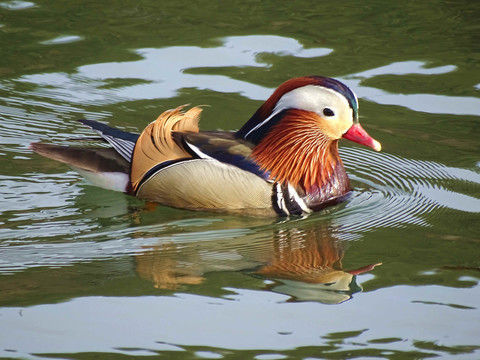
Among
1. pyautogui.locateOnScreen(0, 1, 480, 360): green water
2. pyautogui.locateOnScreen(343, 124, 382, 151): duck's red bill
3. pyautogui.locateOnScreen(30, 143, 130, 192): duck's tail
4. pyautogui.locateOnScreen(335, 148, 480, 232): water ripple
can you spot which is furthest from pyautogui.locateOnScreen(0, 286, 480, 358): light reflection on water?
pyautogui.locateOnScreen(30, 143, 130, 192): duck's tail

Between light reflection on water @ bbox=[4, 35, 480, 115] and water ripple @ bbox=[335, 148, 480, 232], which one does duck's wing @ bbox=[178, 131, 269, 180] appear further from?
light reflection on water @ bbox=[4, 35, 480, 115]

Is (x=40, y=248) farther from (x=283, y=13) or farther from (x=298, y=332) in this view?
(x=283, y=13)

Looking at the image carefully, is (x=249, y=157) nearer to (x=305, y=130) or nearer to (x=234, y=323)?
(x=305, y=130)

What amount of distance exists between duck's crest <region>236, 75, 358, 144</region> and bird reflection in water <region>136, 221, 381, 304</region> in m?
0.83

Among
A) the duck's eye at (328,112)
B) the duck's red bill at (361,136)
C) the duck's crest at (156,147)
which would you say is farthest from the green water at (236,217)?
the duck's eye at (328,112)

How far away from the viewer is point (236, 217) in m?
6.22

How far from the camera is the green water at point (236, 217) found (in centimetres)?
460

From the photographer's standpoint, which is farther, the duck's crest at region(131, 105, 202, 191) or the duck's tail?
the duck's tail

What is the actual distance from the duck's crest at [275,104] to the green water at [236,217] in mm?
675

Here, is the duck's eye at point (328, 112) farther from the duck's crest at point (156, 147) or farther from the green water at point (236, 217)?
the duck's crest at point (156, 147)

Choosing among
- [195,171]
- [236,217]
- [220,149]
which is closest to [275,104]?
[220,149]

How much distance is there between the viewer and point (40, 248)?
5609mm

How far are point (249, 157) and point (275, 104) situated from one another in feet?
1.39

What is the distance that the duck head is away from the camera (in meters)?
6.25
